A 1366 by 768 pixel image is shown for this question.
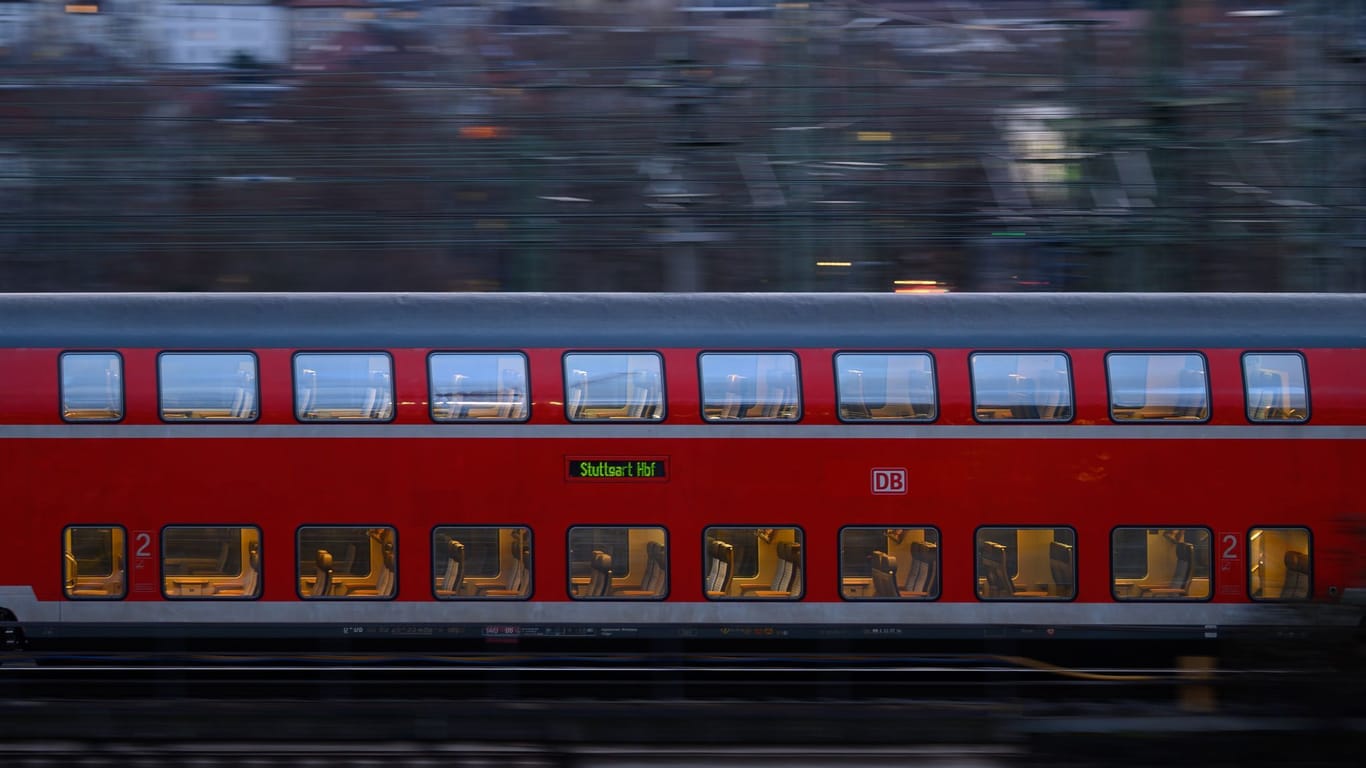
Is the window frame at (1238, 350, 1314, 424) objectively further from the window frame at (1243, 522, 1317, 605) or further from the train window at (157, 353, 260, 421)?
the train window at (157, 353, 260, 421)

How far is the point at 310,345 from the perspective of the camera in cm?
959

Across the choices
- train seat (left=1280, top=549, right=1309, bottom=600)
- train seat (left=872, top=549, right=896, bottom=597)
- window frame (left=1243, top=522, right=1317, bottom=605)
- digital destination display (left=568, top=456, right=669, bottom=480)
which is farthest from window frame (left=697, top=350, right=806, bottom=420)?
train seat (left=1280, top=549, right=1309, bottom=600)

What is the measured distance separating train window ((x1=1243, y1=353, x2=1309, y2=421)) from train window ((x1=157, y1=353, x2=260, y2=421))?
745 centimetres

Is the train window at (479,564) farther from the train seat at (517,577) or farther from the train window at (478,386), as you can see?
the train window at (478,386)

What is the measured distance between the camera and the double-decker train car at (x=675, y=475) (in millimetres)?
9430

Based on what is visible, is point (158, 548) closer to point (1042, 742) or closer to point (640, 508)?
point (640, 508)

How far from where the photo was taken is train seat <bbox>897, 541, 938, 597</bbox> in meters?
9.49

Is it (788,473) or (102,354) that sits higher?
(102,354)

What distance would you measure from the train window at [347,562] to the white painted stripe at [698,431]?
742 millimetres

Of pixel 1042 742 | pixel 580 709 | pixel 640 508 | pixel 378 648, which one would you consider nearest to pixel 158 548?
pixel 378 648

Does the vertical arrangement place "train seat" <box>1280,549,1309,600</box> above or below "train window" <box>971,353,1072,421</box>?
below

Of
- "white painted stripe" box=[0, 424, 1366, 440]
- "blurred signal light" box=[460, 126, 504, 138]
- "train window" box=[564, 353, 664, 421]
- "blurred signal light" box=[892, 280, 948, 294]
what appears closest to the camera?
"white painted stripe" box=[0, 424, 1366, 440]

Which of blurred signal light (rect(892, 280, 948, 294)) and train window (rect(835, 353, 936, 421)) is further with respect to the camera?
blurred signal light (rect(892, 280, 948, 294))

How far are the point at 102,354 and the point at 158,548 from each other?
4.99 ft
